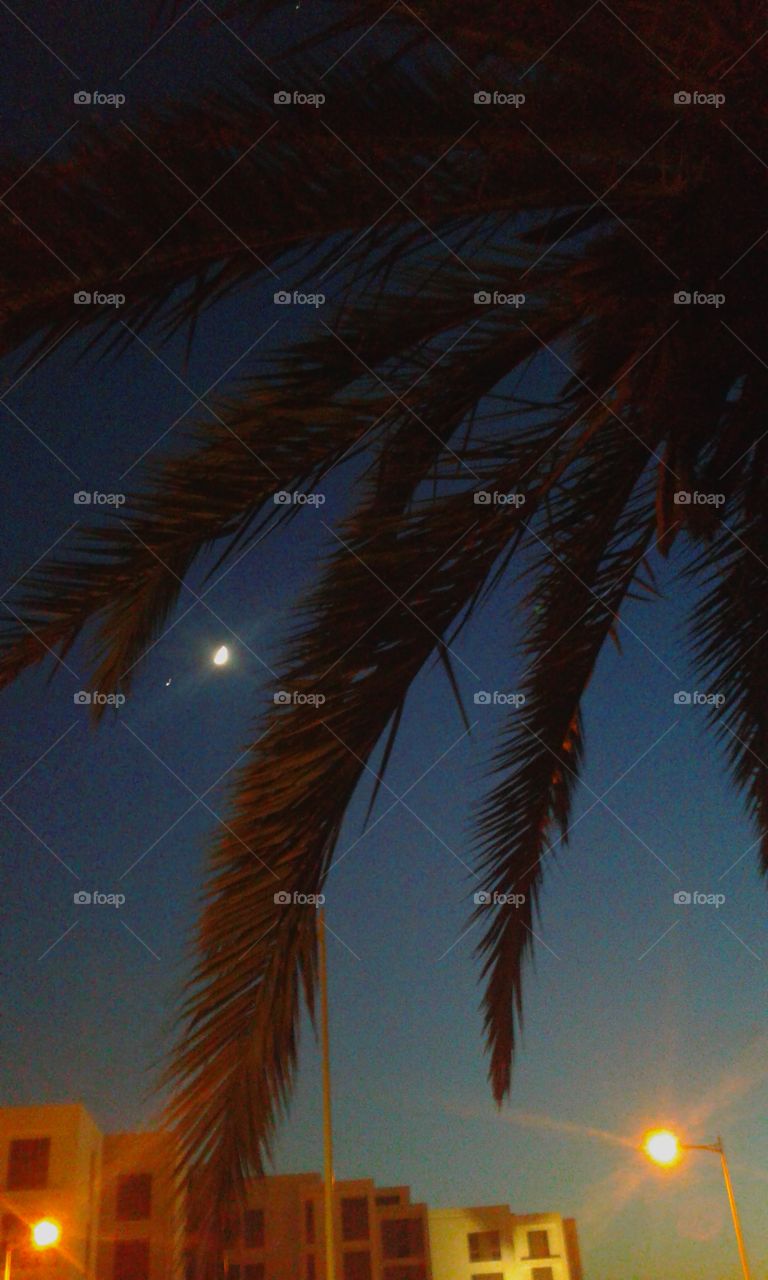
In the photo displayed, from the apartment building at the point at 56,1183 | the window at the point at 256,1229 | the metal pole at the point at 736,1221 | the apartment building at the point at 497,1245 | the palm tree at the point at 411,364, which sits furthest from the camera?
the apartment building at the point at 497,1245

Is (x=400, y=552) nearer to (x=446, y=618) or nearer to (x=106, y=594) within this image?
(x=446, y=618)

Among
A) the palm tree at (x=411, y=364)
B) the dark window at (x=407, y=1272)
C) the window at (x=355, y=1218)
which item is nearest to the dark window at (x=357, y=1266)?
the window at (x=355, y=1218)

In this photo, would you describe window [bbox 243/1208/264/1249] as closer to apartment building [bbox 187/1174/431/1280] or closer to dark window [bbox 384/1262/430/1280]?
apartment building [bbox 187/1174/431/1280]

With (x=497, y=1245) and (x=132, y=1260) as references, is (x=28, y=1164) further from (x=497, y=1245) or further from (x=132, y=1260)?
(x=497, y=1245)

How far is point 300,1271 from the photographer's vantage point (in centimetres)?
5197

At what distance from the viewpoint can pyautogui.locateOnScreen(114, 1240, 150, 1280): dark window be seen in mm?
42125

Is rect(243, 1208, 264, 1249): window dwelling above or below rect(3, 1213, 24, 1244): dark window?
above

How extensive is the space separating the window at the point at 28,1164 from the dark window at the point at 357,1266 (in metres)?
22.0

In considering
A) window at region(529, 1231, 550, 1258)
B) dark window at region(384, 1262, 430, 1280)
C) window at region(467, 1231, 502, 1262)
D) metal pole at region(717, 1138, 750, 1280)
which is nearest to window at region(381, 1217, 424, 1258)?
dark window at region(384, 1262, 430, 1280)

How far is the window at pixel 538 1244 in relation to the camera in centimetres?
6188

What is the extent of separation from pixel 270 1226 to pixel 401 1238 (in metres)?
6.56

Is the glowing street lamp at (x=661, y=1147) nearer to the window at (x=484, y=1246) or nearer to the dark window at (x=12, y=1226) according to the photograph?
the dark window at (x=12, y=1226)

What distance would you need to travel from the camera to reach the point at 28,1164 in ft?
114

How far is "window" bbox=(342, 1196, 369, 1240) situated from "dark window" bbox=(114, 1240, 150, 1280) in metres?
12.7
